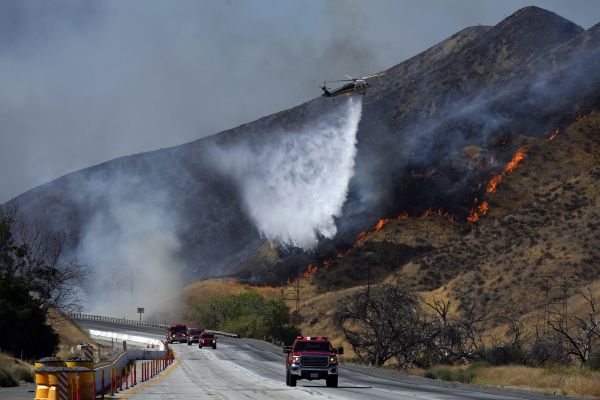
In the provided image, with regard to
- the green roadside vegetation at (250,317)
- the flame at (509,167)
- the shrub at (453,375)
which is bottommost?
the shrub at (453,375)

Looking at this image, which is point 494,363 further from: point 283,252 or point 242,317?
point 283,252

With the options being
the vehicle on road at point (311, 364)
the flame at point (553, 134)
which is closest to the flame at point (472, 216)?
the flame at point (553, 134)

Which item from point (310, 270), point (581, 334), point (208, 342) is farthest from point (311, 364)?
point (310, 270)

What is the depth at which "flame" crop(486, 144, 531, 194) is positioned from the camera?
6609 inches

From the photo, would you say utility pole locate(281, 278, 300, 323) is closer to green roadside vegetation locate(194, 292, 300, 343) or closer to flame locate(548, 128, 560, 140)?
green roadside vegetation locate(194, 292, 300, 343)

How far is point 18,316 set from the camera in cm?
5966

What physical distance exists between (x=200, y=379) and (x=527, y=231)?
90989 mm

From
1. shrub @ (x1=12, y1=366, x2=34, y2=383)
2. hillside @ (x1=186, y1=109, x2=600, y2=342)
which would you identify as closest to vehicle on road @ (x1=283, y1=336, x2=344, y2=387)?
shrub @ (x1=12, y1=366, x2=34, y2=383)

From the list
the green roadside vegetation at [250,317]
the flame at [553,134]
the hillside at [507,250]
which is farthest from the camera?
the flame at [553,134]

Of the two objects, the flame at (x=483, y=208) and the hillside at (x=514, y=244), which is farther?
the flame at (x=483, y=208)

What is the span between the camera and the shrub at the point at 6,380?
35.7 meters

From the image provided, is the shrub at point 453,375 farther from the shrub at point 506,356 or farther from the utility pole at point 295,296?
the utility pole at point 295,296

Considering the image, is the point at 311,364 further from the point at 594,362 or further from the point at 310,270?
the point at 310,270

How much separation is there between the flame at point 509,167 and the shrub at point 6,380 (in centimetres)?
13923
